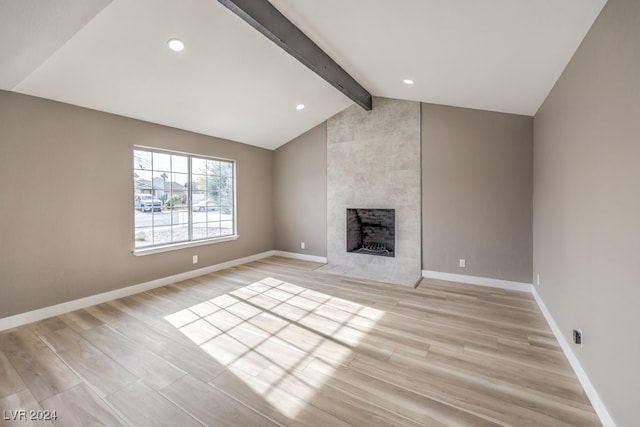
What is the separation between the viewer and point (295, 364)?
2205 mm

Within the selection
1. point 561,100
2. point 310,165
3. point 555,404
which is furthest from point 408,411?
point 310,165

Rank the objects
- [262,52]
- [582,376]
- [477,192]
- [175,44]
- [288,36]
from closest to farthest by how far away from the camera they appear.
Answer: [582,376] → [175,44] → [288,36] → [262,52] → [477,192]

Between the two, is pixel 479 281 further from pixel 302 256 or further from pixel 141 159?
pixel 141 159

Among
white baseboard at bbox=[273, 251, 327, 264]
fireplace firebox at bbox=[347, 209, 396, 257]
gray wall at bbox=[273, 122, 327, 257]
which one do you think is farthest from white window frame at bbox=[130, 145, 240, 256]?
fireplace firebox at bbox=[347, 209, 396, 257]

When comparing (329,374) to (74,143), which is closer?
(329,374)

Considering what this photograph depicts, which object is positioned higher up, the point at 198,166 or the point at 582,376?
the point at 198,166

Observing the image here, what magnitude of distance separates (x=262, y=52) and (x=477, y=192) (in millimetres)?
3407

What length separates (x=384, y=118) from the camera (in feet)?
15.6

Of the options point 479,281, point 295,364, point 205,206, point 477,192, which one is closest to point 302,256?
point 205,206

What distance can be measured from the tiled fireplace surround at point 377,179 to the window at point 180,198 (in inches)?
77.9

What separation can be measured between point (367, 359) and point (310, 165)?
4021 mm

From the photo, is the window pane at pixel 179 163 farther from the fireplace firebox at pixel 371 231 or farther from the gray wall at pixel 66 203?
the fireplace firebox at pixel 371 231

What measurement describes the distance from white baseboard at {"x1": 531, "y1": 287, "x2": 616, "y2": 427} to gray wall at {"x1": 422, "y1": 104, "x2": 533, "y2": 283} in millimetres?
1131

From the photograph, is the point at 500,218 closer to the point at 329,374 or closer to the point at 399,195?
the point at 399,195
